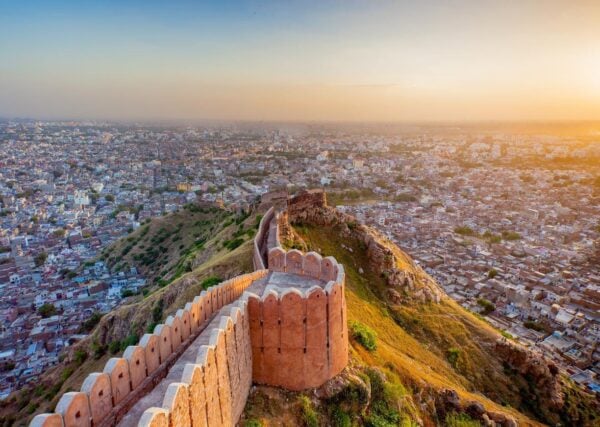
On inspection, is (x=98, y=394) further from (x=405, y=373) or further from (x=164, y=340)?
(x=405, y=373)

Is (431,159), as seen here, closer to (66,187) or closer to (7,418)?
(66,187)

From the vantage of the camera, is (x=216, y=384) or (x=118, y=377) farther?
(x=216, y=384)

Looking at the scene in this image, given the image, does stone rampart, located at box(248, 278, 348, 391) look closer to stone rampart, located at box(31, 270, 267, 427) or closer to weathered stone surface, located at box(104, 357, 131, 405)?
stone rampart, located at box(31, 270, 267, 427)

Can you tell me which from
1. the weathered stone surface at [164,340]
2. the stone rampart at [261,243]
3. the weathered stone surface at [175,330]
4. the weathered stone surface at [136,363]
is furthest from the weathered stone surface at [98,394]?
the stone rampart at [261,243]

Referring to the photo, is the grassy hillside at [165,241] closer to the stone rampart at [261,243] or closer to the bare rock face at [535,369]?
the stone rampart at [261,243]

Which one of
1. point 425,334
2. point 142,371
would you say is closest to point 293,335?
point 142,371

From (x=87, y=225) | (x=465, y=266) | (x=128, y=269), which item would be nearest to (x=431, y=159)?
(x=465, y=266)
